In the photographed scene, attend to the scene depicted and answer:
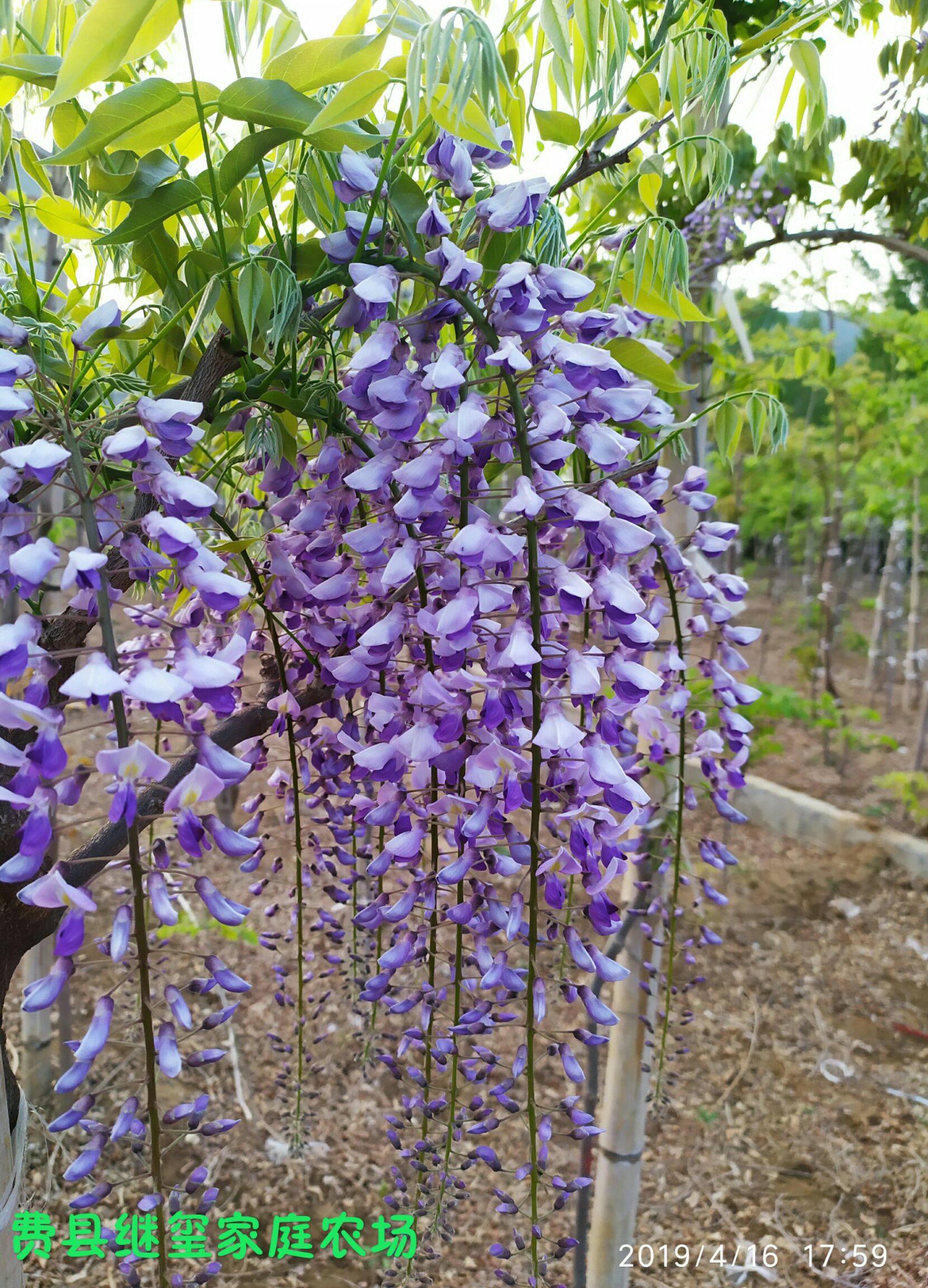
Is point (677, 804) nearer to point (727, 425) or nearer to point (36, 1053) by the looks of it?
point (727, 425)

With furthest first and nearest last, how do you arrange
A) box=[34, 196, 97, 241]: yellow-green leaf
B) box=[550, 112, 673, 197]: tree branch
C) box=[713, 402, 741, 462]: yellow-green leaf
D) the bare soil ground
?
the bare soil ground < box=[713, 402, 741, 462]: yellow-green leaf < box=[550, 112, 673, 197]: tree branch < box=[34, 196, 97, 241]: yellow-green leaf

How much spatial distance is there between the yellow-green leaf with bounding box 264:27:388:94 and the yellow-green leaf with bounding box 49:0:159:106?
9cm

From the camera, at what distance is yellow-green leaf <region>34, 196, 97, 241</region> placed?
73 cm

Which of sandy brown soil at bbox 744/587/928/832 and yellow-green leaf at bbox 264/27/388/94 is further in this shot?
sandy brown soil at bbox 744/587/928/832

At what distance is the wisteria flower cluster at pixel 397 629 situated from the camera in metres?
0.50

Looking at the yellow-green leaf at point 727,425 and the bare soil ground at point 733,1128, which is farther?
the bare soil ground at point 733,1128

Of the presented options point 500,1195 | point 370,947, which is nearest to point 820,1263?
point 370,947

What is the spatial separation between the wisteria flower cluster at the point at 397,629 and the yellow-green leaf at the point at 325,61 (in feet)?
0.16

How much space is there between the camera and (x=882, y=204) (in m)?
1.82

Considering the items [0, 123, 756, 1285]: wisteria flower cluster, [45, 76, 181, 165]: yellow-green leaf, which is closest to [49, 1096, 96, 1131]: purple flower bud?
[0, 123, 756, 1285]: wisteria flower cluster

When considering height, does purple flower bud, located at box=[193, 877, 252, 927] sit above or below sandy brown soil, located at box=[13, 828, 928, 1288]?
above

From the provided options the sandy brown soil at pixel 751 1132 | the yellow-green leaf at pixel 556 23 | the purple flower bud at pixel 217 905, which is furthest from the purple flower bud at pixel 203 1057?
the sandy brown soil at pixel 751 1132

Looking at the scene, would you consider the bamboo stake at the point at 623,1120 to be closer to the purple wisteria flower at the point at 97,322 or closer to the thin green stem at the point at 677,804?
the thin green stem at the point at 677,804

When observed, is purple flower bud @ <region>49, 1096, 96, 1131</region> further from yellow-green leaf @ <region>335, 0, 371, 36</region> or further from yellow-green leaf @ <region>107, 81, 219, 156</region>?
yellow-green leaf @ <region>335, 0, 371, 36</region>
